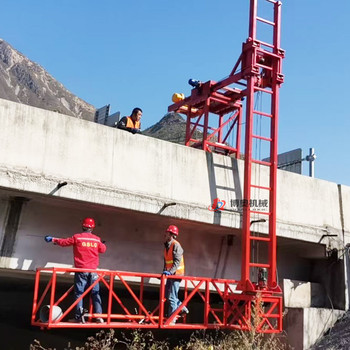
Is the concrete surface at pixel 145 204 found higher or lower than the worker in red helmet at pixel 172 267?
higher

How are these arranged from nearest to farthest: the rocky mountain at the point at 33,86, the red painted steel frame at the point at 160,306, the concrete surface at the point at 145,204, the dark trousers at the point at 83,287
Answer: the red painted steel frame at the point at 160,306, the dark trousers at the point at 83,287, the concrete surface at the point at 145,204, the rocky mountain at the point at 33,86

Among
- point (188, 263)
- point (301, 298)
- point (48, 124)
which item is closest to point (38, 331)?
point (188, 263)

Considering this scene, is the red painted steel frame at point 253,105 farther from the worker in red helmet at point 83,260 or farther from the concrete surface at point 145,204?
the worker in red helmet at point 83,260

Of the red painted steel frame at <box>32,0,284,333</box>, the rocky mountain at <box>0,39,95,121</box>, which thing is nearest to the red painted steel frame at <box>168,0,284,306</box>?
the red painted steel frame at <box>32,0,284,333</box>

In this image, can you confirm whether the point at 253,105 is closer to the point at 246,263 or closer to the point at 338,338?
the point at 246,263

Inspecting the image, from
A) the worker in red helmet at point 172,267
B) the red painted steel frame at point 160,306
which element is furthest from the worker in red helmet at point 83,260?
the worker in red helmet at point 172,267

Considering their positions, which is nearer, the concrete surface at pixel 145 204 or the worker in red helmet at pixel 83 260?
the worker in red helmet at pixel 83 260

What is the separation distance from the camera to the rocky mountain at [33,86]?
90188mm

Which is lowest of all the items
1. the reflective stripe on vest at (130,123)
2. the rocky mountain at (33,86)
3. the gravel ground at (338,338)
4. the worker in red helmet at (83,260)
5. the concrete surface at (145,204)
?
the gravel ground at (338,338)

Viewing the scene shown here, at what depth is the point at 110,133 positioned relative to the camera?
9.07 meters

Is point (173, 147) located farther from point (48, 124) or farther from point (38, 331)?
point (38, 331)

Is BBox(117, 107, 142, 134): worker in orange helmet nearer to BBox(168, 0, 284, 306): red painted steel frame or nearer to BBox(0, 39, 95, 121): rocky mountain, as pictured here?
BBox(168, 0, 284, 306): red painted steel frame

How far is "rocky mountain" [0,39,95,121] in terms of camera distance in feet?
296

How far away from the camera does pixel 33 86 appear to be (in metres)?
96.7
